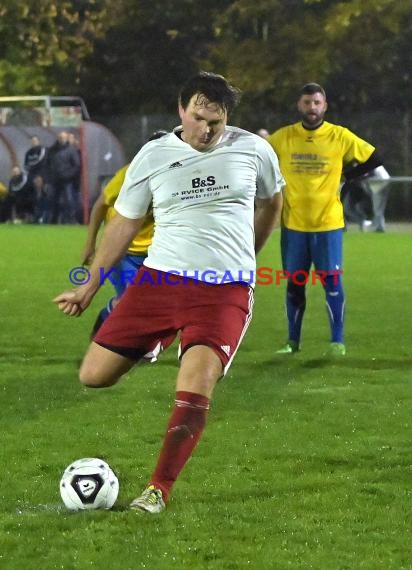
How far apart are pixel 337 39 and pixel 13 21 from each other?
1072 centimetres

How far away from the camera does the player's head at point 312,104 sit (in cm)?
940

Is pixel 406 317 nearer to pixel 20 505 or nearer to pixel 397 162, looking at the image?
pixel 20 505

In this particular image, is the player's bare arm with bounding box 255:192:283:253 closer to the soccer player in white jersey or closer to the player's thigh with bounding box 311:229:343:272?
the soccer player in white jersey

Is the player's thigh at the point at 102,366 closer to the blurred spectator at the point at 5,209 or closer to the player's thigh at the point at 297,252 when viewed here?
the player's thigh at the point at 297,252

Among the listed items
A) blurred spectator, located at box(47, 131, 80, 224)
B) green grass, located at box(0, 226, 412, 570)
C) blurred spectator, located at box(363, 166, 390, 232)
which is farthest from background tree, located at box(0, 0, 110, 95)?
green grass, located at box(0, 226, 412, 570)

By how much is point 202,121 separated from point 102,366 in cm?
115

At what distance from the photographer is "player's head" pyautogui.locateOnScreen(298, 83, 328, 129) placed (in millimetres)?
9398

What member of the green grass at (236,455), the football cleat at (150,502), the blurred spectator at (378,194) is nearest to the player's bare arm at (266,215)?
the green grass at (236,455)

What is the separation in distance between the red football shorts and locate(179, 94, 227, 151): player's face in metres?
0.61

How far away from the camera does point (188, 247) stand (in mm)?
5402

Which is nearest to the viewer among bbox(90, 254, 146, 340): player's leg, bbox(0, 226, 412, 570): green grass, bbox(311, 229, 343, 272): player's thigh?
bbox(0, 226, 412, 570): green grass

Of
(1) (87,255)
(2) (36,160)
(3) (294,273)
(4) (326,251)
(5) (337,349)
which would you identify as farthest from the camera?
(2) (36,160)

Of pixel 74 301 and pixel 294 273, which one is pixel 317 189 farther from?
pixel 74 301

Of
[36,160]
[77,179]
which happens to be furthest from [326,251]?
[36,160]
